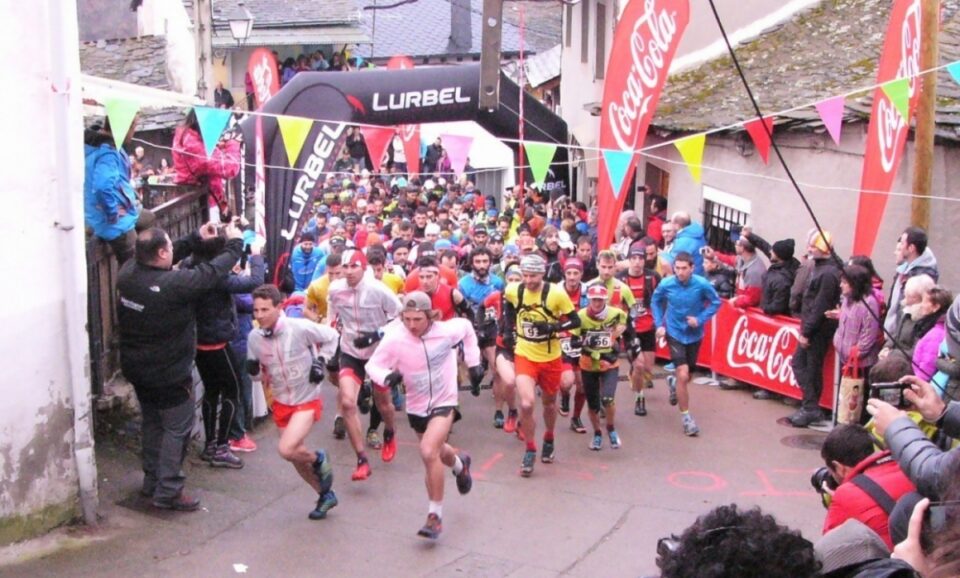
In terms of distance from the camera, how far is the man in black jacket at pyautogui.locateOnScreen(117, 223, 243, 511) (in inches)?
303

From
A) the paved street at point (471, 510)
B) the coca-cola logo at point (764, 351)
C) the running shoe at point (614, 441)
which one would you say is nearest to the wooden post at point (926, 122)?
the coca-cola logo at point (764, 351)

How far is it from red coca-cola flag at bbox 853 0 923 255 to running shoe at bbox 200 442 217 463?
19.3 feet

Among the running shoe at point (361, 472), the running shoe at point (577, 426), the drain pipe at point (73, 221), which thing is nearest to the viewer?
the drain pipe at point (73, 221)

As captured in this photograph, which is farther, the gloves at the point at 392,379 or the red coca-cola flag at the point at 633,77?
the red coca-cola flag at the point at 633,77

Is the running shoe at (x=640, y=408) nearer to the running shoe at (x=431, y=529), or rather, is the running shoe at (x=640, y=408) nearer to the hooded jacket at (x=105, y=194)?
the running shoe at (x=431, y=529)

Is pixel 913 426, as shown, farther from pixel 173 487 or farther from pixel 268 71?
pixel 268 71

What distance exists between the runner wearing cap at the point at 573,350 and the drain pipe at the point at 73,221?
13.0 feet

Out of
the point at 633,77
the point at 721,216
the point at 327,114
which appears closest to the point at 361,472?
the point at 633,77

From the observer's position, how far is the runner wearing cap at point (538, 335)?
9414mm

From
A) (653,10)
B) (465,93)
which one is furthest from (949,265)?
(465,93)

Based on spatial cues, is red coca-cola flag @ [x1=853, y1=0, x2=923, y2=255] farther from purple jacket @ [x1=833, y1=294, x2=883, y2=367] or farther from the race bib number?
the race bib number

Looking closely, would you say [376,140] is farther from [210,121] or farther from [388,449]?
[388,449]

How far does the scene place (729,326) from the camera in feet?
40.9

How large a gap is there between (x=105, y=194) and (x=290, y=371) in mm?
1913
